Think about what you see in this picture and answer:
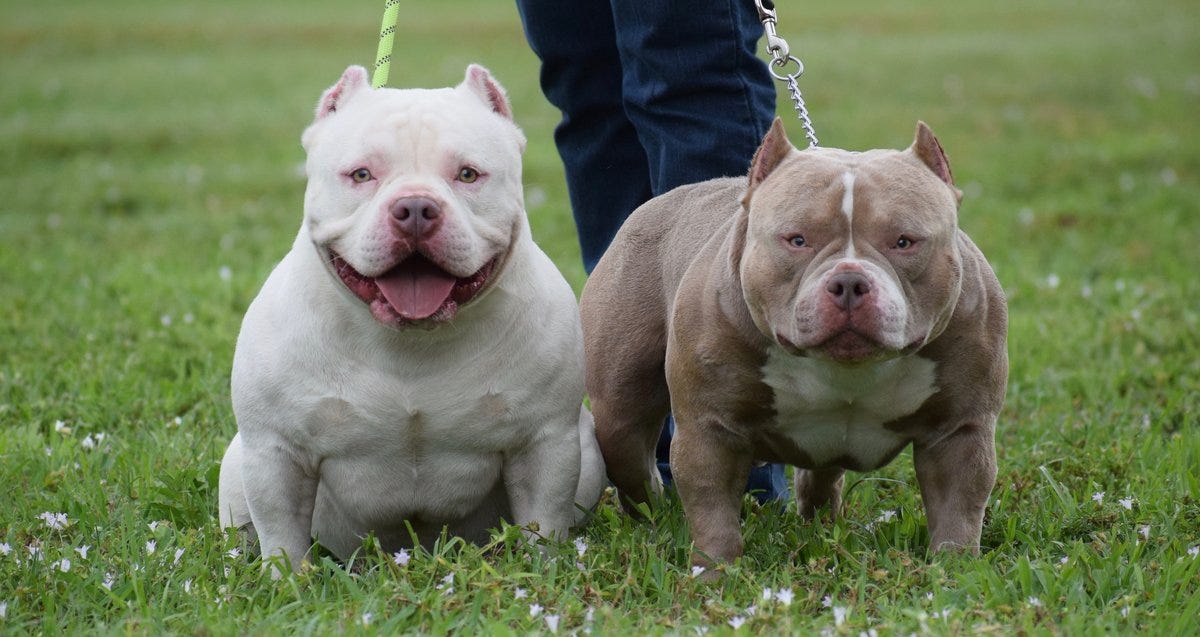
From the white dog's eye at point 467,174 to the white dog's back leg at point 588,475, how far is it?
2.39 feet

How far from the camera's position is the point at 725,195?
11.9 feet

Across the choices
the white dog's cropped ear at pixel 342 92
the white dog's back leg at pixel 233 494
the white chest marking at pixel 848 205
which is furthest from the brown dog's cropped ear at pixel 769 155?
the white dog's back leg at pixel 233 494

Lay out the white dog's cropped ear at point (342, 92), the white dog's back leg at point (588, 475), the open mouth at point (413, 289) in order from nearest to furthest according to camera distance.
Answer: the open mouth at point (413, 289) < the white dog's cropped ear at point (342, 92) < the white dog's back leg at point (588, 475)

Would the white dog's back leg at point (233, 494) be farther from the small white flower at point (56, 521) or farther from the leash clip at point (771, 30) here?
the leash clip at point (771, 30)

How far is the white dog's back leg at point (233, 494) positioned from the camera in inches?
142

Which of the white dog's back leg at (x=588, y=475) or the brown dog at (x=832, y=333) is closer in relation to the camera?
the brown dog at (x=832, y=333)

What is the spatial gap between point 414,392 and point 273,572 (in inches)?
20.7

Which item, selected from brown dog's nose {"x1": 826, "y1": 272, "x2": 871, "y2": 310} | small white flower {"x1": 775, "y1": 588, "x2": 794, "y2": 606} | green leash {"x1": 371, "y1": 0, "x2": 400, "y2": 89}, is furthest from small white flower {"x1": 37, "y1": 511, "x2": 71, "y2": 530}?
brown dog's nose {"x1": 826, "y1": 272, "x2": 871, "y2": 310}

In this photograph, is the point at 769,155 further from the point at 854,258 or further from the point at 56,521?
the point at 56,521

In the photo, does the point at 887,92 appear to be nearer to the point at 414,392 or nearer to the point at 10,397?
the point at 10,397

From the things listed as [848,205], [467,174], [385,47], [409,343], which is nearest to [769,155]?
[848,205]

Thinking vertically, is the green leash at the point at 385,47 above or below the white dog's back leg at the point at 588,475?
above

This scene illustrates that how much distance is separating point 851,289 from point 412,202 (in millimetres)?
911

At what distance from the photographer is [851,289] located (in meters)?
2.80
